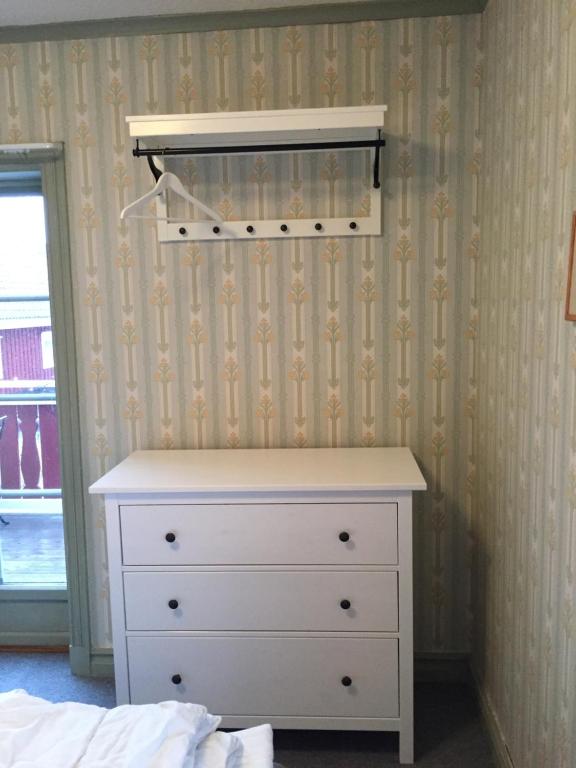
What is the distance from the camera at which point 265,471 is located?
2141 millimetres

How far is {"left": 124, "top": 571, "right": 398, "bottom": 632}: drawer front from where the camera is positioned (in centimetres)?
205

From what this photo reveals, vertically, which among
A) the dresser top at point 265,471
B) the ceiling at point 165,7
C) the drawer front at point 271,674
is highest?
the ceiling at point 165,7

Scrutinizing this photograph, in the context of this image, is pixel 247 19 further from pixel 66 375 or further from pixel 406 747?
pixel 406 747

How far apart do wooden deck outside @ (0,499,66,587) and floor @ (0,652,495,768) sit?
1.38 feet

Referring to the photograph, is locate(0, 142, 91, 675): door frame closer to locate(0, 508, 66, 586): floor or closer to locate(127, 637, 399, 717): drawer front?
locate(0, 508, 66, 586): floor

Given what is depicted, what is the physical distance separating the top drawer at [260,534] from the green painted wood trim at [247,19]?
5.60ft

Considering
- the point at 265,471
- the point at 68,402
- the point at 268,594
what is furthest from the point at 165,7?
the point at 268,594

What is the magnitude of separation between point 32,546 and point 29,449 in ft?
1.48

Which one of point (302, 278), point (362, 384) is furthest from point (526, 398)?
point (302, 278)

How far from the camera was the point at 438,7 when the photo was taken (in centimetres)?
226

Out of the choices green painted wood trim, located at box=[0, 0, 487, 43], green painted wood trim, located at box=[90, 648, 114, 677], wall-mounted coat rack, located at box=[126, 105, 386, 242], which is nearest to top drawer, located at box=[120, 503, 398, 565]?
green painted wood trim, located at box=[90, 648, 114, 677]

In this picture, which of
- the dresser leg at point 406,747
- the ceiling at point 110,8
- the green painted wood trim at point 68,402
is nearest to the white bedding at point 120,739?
the dresser leg at point 406,747

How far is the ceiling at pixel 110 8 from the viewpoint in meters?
2.23

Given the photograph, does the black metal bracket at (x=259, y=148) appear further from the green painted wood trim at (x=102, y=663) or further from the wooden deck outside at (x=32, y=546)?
the green painted wood trim at (x=102, y=663)
